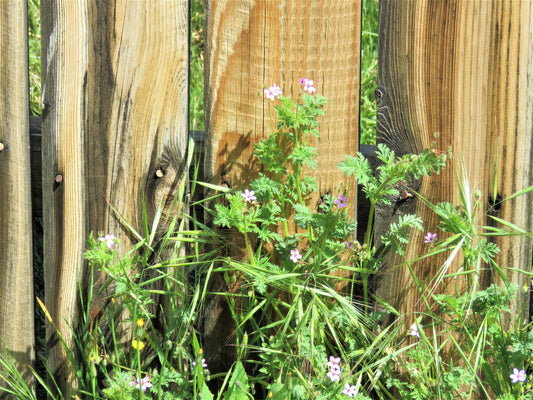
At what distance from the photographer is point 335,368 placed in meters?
2.02

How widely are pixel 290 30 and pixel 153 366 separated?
1.33 metres

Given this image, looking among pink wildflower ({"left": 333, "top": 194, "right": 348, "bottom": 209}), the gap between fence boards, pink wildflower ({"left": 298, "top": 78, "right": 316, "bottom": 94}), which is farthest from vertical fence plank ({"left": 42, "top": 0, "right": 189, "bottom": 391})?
pink wildflower ({"left": 333, "top": 194, "right": 348, "bottom": 209})

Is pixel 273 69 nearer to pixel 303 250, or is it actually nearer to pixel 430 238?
pixel 303 250

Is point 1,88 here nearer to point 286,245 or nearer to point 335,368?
point 286,245

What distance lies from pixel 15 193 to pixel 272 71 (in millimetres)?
1034

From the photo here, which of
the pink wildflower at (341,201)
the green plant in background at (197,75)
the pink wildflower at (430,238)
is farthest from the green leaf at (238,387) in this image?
the green plant in background at (197,75)

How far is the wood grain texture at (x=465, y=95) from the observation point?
6.82ft

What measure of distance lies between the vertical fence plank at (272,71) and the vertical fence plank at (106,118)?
12 cm

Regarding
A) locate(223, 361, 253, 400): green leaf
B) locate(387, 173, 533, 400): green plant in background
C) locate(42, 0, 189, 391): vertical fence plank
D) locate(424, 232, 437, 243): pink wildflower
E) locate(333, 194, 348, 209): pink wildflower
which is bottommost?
locate(223, 361, 253, 400): green leaf

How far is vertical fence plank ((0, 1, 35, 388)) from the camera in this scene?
221cm

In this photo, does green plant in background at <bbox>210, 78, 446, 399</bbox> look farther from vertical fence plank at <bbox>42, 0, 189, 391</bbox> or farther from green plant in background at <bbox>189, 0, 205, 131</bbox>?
green plant in background at <bbox>189, 0, 205, 131</bbox>

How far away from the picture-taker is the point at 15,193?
7.56 ft

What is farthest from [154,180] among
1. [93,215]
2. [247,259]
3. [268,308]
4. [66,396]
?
[66,396]

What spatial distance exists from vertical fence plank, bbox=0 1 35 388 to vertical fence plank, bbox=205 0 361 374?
2.18ft
